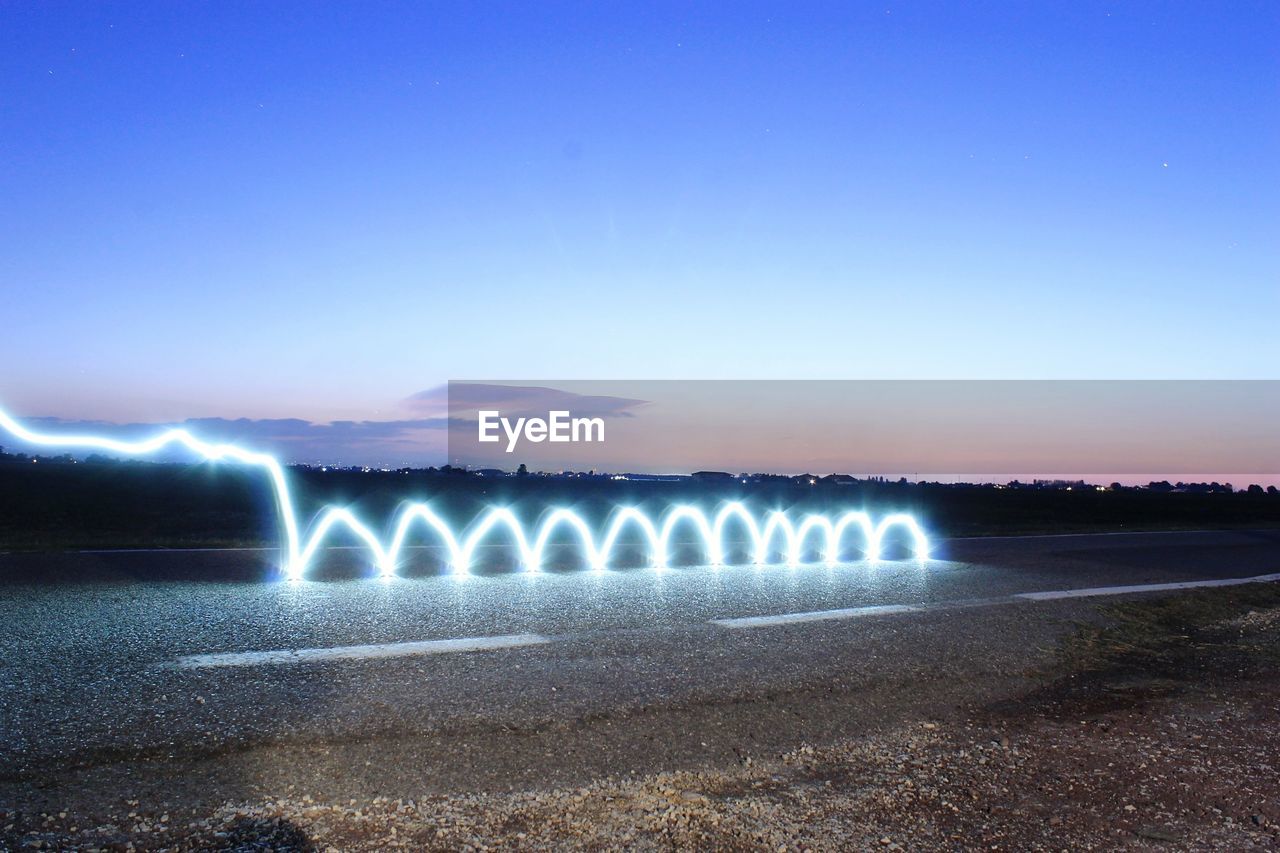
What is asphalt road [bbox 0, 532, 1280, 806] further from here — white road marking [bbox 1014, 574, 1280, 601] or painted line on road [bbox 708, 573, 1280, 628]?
white road marking [bbox 1014, 574, 1280, 601]

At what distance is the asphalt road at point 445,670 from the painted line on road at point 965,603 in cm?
5

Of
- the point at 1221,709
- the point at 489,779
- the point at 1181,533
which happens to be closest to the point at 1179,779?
the point at 1221,709

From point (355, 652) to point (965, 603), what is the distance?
6.06m

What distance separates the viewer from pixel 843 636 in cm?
699

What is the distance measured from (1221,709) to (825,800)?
3237 mm

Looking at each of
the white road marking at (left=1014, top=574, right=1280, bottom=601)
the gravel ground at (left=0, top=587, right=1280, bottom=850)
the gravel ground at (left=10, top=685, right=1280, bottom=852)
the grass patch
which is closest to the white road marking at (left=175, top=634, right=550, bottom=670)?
the gravel ground at (left=0, top=587, right=1280, bottom=850)

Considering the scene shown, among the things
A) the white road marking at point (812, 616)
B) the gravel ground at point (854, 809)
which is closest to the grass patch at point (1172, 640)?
the white road marking at point (812, 616)

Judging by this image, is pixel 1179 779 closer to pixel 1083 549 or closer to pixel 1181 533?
pixel 1083 549

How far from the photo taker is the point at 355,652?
5.86m

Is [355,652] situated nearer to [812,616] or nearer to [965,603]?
[812,616]

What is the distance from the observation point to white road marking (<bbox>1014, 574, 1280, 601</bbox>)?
31.8 feet

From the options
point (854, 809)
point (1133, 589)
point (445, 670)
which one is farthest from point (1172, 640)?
point (445, 670)

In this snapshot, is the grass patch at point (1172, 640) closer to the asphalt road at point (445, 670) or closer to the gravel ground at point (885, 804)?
the asphalt road at point (445, 670)

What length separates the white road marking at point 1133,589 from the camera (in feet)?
31.8
